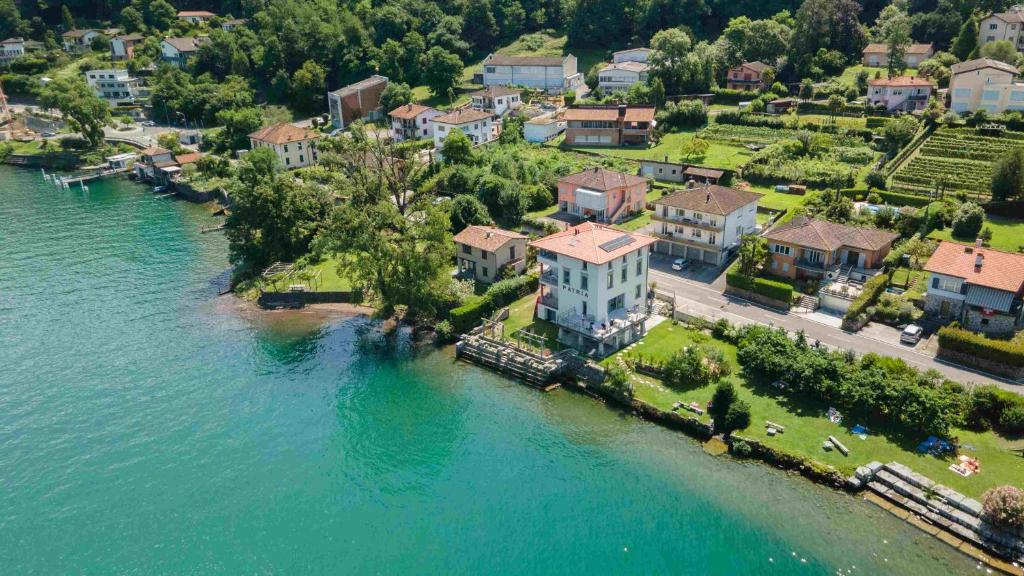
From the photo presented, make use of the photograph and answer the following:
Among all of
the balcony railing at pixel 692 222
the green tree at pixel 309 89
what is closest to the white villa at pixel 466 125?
the green tree at pixel 309 89

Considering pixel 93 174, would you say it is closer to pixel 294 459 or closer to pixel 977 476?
pixel 294 459

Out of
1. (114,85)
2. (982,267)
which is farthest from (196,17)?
(982,267)

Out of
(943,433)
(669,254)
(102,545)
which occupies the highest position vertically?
(669,254)

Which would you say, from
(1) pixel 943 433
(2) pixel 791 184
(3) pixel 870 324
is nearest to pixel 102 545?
(1) pixel 943 433

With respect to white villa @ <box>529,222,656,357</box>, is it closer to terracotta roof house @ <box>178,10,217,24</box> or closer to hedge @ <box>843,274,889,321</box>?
hedge @ <box>843,274,889,321</box>

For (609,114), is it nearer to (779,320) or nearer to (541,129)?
(541,129)

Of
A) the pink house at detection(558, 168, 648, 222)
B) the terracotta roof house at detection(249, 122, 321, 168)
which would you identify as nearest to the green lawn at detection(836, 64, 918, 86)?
the pink house at detection(558, 168, 648, 222)
